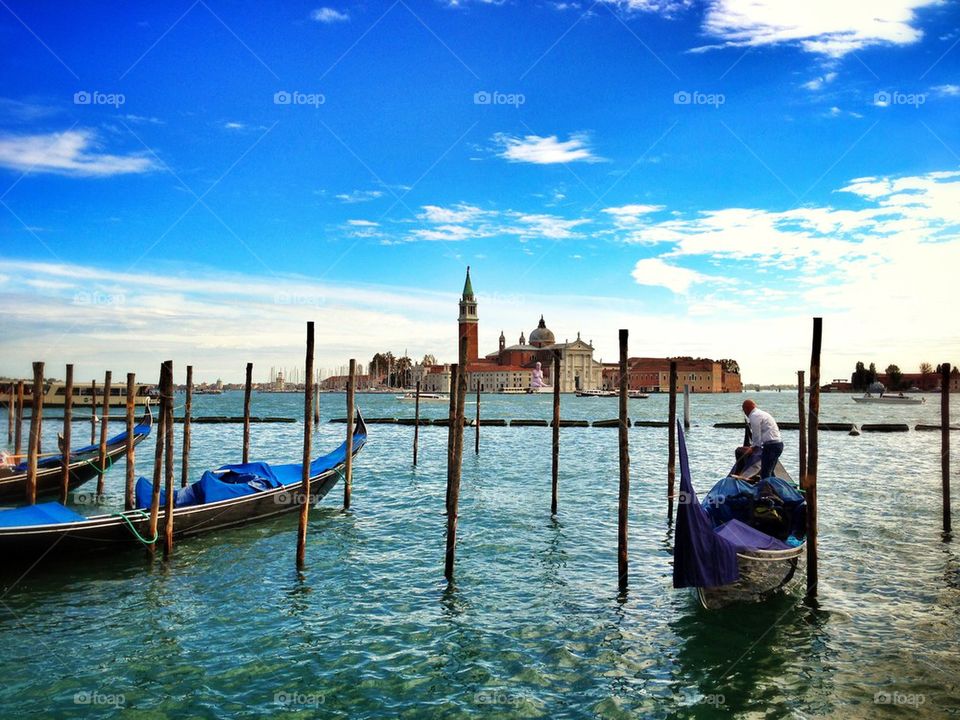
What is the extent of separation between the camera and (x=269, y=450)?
26.1m

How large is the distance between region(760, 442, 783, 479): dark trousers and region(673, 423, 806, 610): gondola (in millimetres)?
283

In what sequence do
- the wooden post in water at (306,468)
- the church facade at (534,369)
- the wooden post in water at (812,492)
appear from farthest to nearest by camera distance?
the church facade at (534,369), the wooden post in water at (306,468), the wooden post in water at (812,492)

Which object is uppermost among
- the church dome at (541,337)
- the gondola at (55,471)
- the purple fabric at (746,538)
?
the church dome at (541,337)

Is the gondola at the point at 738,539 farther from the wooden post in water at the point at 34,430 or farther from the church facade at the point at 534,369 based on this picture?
the church facade at the point at 534,369

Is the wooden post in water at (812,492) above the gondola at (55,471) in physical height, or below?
above

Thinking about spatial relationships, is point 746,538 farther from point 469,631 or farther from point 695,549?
point 469,631

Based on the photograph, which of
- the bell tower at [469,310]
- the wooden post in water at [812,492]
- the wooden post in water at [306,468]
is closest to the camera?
the wooden post in water at [812,492]

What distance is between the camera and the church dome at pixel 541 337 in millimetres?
130625

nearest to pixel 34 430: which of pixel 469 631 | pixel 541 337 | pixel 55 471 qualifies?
pixel 55 471

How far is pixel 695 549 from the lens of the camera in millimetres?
6586

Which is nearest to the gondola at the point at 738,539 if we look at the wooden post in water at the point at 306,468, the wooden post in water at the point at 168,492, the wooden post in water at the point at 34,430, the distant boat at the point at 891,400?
the wooden post in water at the point at 306,468

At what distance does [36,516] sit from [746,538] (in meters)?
8.27

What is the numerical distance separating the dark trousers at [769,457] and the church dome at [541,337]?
398 ft

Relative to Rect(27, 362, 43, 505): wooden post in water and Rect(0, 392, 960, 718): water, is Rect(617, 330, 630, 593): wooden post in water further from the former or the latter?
Rect(27, 362, 43, 505): wooden post in water
